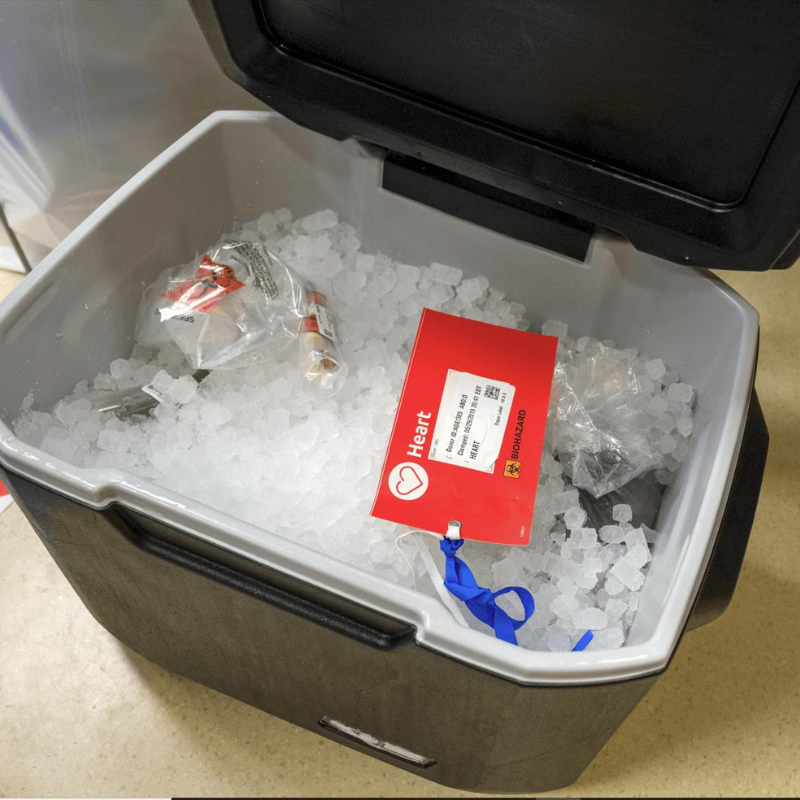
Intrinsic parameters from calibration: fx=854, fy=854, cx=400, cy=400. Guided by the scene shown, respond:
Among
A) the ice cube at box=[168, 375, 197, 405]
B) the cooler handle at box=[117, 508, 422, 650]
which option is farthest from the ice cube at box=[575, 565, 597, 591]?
the ice cube at box=[168, 375, 197, 405]

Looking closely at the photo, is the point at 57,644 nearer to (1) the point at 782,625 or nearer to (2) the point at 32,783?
(2) the point at 32,783

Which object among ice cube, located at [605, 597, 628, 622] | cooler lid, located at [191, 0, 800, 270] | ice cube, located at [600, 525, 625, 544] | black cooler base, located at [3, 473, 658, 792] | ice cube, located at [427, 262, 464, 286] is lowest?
black cooler base, located at [3, 473, 658, 792]

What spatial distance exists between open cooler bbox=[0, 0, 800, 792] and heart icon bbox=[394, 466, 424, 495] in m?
0.13

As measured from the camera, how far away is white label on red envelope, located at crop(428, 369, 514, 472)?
0.84 m

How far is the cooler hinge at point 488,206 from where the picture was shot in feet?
2.91

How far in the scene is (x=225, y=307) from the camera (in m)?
0.92

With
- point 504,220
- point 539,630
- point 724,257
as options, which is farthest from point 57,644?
point 724,257

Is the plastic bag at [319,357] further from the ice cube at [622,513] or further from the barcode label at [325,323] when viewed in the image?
the ice cube at [622,513]

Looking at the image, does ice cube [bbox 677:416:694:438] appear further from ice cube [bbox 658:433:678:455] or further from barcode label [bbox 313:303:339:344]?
barcode label [bbox 313:303:339:344]

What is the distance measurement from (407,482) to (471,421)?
0.09 meters

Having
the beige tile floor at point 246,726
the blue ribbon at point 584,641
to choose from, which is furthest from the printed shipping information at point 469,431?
the beige tile floor at point 246,726

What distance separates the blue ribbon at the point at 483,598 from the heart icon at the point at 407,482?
77 millimetres

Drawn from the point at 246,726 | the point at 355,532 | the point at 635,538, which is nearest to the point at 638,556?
the point at 635,538

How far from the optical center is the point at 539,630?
0.78 m
